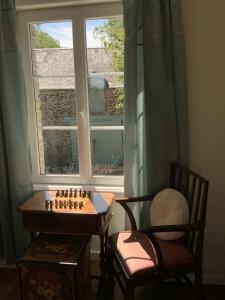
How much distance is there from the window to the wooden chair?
0.67 meters

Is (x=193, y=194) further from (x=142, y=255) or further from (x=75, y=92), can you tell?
(x=75, y=92)

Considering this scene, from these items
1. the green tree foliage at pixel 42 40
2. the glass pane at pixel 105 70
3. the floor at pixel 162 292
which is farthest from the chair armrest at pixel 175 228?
the green tree foliage at pixel 42 40

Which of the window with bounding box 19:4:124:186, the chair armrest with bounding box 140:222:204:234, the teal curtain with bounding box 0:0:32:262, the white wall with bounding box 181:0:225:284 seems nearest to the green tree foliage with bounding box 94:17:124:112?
the window with bounding box 19:4:124:186

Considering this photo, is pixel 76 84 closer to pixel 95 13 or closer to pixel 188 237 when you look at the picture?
pixel 95 13

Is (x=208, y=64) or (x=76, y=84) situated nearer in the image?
(x=208, y=64)

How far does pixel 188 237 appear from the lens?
77.9 inches

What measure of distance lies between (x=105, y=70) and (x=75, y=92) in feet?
0.98

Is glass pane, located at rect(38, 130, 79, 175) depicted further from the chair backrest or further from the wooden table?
the chair backrest

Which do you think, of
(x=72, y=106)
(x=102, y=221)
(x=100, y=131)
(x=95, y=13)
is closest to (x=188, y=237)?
(x=102, y=221)

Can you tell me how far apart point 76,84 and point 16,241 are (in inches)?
53.6

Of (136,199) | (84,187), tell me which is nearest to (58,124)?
(84,187)

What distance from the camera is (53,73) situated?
8.19 feet

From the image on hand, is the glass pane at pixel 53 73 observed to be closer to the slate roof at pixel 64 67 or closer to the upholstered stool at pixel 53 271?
the slate roof at pixel 64 67

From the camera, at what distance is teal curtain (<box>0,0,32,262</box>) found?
2.23 m
